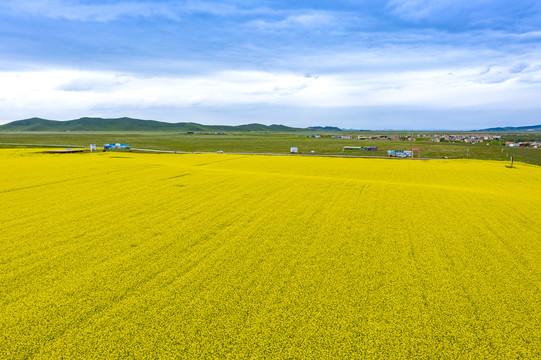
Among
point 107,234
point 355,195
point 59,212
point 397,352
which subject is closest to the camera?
point 397,352

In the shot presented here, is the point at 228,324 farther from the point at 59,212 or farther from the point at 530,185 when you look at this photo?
the point at 530,185

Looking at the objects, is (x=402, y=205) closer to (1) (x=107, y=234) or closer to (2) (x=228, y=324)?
(2) (x=228, y=324)

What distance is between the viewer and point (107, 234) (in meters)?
11.1

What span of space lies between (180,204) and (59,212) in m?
5.63

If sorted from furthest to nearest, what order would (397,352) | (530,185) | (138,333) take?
1. (530,185)
2. (138,333)
3. (397,352)

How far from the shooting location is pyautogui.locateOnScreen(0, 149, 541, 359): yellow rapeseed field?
5.63 meters

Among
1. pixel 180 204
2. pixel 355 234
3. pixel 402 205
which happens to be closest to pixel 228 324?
pixel 355 234

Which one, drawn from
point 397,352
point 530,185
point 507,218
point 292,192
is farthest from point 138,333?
point 530,185

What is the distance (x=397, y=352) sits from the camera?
17.8 ft

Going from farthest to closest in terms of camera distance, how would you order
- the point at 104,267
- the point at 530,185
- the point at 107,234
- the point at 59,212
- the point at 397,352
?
1. the point at 530,185
2. the point at 59,212
3. the point at 107,234
4. the point at 104,267
5. the point at 397,352

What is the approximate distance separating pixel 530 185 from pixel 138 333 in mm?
32053

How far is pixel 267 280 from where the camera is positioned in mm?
7887

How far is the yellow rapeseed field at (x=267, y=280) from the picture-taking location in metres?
5.63

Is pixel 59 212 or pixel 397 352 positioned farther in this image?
pixel 59 212
